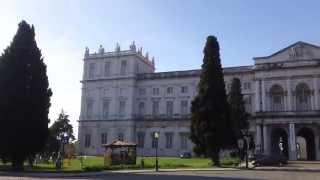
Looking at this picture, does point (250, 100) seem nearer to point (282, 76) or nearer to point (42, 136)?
point (282, 76)

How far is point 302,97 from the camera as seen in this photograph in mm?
77375

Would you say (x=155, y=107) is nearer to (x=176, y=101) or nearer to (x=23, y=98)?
(x=176, y=101)

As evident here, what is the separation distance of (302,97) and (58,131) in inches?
1656

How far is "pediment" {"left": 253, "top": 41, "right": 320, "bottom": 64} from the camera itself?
76625 millimetres

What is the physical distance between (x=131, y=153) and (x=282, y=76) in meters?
36.8

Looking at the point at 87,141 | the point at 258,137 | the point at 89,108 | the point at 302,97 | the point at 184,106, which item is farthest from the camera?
the point at 89,108

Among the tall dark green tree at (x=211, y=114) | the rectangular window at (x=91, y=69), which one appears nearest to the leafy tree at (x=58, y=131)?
the rectangular window at (x=91, y=69)

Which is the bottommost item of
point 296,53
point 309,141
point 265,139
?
point 309,141

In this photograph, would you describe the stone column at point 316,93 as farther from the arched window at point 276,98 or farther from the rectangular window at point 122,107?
the rectangular window at point 122,107

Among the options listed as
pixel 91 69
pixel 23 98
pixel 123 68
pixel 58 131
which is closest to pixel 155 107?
pixel 123 68

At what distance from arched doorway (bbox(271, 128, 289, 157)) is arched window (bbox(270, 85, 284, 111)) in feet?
13.1

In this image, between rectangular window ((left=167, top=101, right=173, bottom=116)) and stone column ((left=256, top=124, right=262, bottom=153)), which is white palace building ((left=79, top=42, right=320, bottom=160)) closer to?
stone column ((left=256, top=124, right=262, bottom=153))

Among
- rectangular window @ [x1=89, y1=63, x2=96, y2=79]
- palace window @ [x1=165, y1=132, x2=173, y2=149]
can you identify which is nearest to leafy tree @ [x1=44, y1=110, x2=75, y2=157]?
rectangular window @ [x1=89, y1=63, x2=96, y2=79]

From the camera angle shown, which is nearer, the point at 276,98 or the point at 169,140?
the point at 276,98
